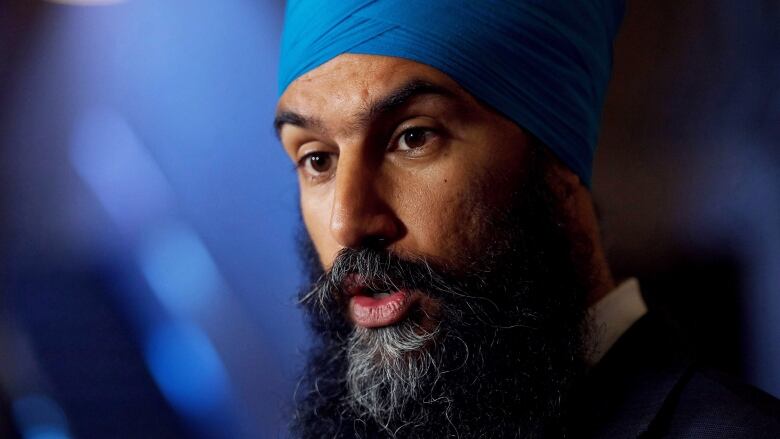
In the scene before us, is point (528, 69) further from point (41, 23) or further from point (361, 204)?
point (41, 23)

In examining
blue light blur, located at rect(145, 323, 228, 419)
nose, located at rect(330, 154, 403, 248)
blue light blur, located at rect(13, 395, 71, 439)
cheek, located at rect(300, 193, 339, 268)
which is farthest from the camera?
blue light blur, located at rect(145, 323, 228, 419)

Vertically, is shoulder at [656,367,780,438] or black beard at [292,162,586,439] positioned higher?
black beard at [292,162,586,439]

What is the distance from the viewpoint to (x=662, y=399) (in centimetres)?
137

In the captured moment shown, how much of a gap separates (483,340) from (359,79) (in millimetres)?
595

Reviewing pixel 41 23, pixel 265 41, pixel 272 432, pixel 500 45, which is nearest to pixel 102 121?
pixel 41 23

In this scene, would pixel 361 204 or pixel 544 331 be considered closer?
pixel 361 204

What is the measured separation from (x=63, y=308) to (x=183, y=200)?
0.51 metres

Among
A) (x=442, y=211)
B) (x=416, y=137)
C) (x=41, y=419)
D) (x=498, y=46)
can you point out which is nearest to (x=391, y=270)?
(x=442, y=211)

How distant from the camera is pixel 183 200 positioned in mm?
2367

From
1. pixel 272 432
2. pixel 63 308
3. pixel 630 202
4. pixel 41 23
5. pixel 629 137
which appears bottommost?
pixel 272 432

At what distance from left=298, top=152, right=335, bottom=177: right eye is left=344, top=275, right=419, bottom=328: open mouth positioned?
319 millimetres

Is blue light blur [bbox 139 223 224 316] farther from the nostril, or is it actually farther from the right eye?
the nostril

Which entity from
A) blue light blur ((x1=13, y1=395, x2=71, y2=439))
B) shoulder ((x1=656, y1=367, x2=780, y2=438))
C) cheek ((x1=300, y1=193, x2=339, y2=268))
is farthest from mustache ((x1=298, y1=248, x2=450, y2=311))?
blue light blur ((x1=13, y1=395, x2=71, y2=439))

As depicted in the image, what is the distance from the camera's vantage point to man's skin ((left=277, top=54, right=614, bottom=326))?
140 centimetres
